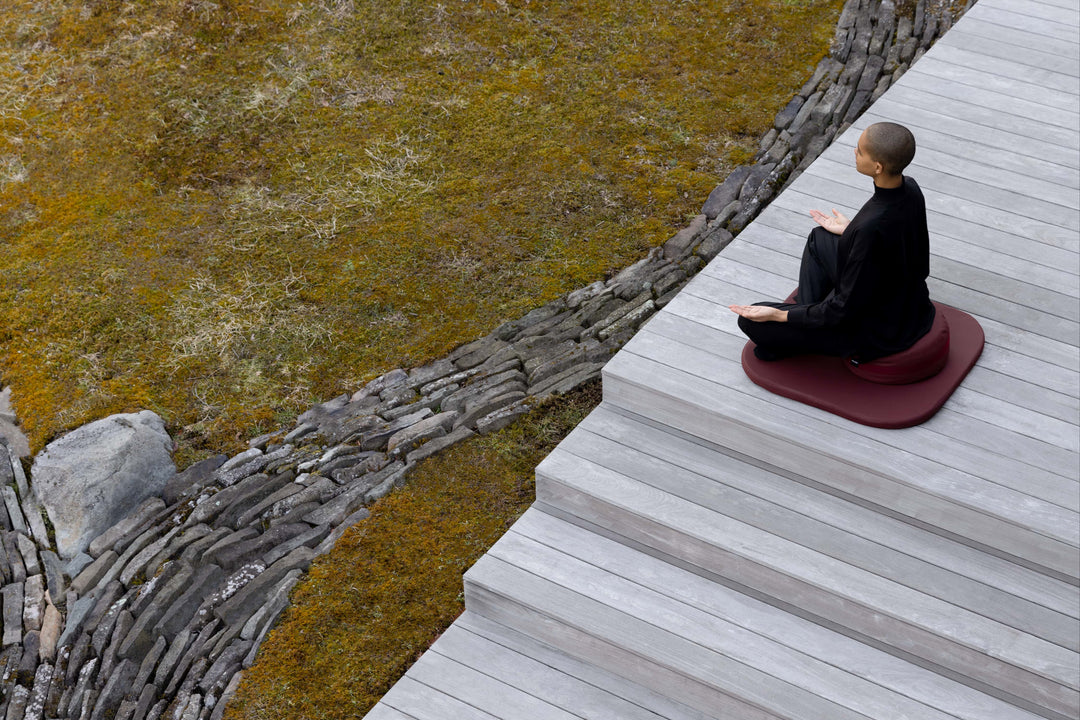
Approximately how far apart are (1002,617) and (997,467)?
600 millimetres

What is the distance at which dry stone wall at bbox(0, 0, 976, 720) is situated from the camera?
461 centimetres

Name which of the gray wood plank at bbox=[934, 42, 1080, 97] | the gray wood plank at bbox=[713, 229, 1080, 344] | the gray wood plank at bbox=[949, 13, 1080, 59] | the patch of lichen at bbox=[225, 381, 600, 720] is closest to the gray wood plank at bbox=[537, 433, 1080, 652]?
the patch of lichen at bbox=[225, 381, 600, 720]

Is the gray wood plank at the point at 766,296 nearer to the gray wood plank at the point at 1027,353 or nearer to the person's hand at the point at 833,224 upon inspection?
the gray wood plank at the point at 1027,353

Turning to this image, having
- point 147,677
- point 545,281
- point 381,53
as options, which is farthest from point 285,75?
point 147,677

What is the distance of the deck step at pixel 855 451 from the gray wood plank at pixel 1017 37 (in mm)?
3607

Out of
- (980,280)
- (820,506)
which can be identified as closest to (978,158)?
(980,280)

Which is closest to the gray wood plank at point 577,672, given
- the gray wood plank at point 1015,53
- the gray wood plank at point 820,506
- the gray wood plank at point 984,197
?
the gray wood plank at point 820,506

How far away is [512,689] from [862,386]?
191 cm

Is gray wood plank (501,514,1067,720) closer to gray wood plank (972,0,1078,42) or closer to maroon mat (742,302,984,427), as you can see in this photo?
maroon mat (742,302,984,427)

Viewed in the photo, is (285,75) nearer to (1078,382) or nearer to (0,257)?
(0,257)

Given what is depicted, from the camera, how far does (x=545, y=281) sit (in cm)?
639

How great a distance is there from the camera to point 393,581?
15.7 feet

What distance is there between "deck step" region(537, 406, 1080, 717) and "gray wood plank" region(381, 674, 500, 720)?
2.98 feet

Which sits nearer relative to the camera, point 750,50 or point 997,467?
point 997,467
